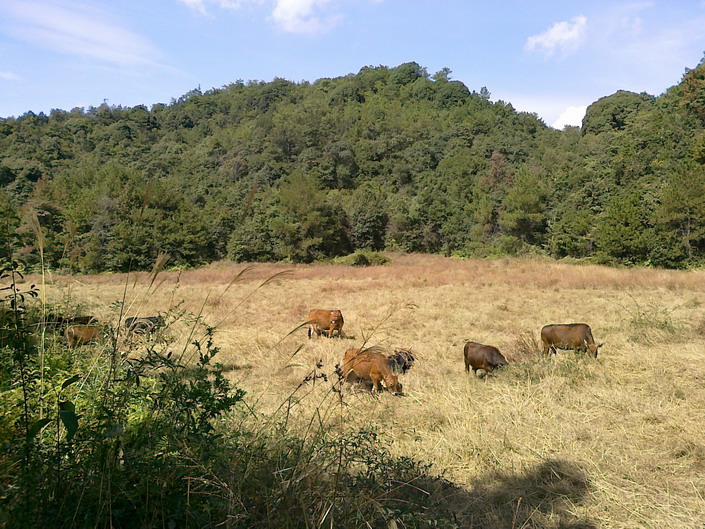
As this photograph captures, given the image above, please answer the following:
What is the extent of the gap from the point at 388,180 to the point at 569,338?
56197mm

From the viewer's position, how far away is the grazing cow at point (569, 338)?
791 cm

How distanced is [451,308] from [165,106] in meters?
113

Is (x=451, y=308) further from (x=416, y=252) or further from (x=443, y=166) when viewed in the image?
(x=443, y=166)

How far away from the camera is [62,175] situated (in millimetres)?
47531

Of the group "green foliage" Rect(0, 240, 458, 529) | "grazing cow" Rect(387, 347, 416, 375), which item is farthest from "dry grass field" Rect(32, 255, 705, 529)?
"green foliage" Rect(0, 240, 458, 529)

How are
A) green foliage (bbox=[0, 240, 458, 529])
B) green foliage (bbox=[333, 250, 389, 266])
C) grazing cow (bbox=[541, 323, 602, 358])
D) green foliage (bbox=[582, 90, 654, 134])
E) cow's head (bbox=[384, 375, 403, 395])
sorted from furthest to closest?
green foliage (bbox=[582, 90, 654, 134])
green foliage (bbox=[333, 250, 389, 266])
grazing cow (bbox=[541, 323, 602, 358])
cow's head (bbox=[384, 375, 403, 395])
green foliage (bbox=[0, 240, 458, 529])

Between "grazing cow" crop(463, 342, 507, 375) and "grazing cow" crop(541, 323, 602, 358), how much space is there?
5.03 feet

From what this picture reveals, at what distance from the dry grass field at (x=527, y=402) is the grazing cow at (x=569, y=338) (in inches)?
11.6

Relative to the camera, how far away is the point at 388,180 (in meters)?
62.8

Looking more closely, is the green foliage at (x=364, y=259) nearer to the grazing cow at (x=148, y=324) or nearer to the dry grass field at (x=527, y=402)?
the dry grass field at (x=527, y=402)

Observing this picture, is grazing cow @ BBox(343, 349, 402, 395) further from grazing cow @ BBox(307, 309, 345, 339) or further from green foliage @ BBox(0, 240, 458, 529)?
grazing cow @ BBox(307, 309, 345, 339)

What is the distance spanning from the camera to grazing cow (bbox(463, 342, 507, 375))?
7.16 m

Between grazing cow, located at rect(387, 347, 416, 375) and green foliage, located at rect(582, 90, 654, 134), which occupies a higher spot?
green foliage, located at rect(582, 90, 654, 134)

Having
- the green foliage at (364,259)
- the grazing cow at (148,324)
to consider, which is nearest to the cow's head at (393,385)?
the grazing cow at (148,324)
